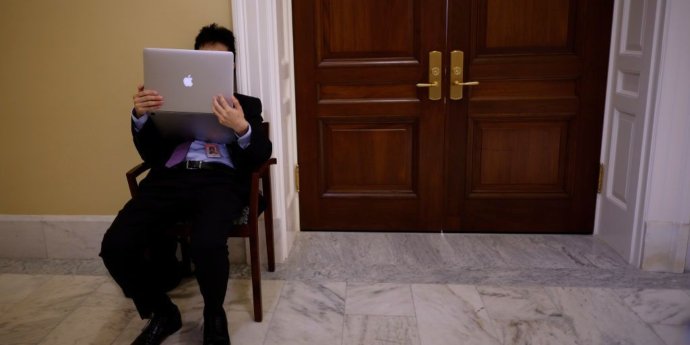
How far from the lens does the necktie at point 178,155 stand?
218 centimetres

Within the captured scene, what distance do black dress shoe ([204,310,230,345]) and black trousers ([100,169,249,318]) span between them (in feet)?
0.12

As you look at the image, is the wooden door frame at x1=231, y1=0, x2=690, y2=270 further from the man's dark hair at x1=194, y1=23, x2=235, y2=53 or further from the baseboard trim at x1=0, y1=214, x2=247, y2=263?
the baseboard trim at x1=0, y1=214, x2=247, y2=263

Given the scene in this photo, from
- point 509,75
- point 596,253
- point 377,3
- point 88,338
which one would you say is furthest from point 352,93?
point 88,338

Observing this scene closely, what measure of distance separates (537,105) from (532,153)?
25 cm

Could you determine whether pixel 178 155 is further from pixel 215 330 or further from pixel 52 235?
pixel 52 235

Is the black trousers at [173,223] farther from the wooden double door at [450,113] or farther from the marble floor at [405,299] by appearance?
the wooden double door at [450,113]

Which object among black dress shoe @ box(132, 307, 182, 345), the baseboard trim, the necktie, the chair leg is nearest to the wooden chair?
the chair leg

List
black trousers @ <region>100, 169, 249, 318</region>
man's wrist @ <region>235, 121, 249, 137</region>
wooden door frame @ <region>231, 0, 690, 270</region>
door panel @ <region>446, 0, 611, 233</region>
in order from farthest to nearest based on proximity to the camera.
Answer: door panel @ <region>446, 0, 611, 233</region> < wooden door frame @ <region>231, 0, 690, 270</region> < man's wrist @ <region>235, 121, 249, 137</region> < black trousers @ <region>100, 169, 249, 318</region>

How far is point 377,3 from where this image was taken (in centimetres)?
280

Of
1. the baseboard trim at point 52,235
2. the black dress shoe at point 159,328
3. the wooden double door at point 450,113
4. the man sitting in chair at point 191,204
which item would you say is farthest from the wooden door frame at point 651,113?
the baseboard trim at point 52,235

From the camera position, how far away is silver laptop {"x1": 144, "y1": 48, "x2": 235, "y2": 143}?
6.38ft

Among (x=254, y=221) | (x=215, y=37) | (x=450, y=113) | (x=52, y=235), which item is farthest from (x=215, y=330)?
(x=450, y=113)

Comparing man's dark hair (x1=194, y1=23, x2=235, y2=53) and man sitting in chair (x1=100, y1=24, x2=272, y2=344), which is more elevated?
man's dark hair (x1=194, y1=23, x2=235, y2=53)

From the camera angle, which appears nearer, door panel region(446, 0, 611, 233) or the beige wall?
the beige wall
